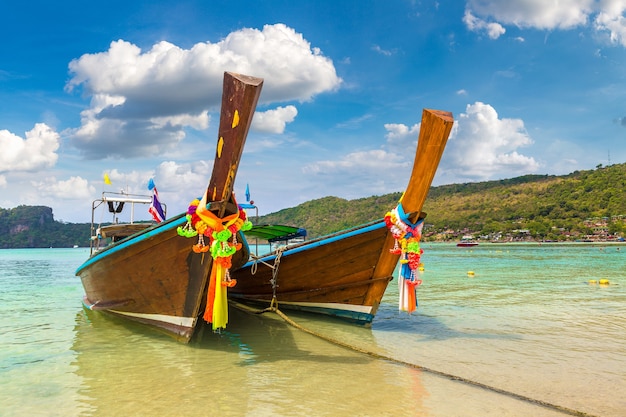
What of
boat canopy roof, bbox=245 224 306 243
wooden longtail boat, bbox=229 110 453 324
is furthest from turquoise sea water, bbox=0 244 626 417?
boat canopy roof, bbox=245 224 306 243

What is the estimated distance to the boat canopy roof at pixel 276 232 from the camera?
986cm

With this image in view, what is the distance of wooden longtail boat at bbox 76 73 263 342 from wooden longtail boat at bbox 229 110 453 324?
1.64m

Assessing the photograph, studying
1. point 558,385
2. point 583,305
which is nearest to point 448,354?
point 558,385

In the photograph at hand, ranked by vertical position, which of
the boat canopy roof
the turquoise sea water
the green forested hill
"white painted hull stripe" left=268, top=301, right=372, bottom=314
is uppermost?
the green forested hill

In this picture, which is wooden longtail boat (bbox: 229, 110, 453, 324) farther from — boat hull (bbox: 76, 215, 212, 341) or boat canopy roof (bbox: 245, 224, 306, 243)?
boat hull (bbox: 76, 215, 212, 341)

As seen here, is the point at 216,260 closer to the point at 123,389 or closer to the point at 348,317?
the point at 123,389

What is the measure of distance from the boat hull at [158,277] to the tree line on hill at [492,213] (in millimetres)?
55039

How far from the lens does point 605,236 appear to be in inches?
2736

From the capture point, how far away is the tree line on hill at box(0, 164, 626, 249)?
7419cm

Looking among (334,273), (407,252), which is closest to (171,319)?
(334,273)

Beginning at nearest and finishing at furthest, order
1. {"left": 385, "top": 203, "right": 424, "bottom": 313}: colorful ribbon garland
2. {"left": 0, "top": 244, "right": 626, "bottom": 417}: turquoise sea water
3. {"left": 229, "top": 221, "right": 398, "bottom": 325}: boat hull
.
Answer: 1. {"left": 0, "top": 244, "right": 626, "bottom": 417}: turquoise sea water
2. {"left": 385, "top": 203, "right": 424, "bottom": 313}: colorful ribbon garland
3. {"left": 229, "top": 221, "right": 398, "bottom": 325}: boat hull

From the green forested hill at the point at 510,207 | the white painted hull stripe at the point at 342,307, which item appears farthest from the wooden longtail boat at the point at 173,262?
the green forested hill at the point at 510,207

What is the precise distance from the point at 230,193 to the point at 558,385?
4.63m

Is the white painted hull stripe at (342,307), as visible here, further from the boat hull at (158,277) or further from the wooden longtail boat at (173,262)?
the boat hull at (158,277)
